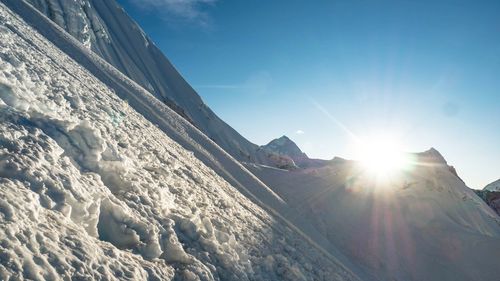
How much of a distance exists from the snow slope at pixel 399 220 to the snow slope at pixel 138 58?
16.4 metres

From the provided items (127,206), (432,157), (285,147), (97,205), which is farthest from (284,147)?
(97,205)

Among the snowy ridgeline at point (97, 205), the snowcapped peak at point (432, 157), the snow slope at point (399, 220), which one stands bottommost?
the snowy ridgeline at point (97, 205)

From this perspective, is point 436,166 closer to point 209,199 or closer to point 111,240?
point 209,199

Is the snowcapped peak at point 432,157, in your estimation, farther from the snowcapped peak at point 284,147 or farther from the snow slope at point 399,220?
the snowcapped peak at point 284,147

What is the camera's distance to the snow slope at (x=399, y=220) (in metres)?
29.4

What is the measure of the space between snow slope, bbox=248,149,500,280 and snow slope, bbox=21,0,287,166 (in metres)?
16.4

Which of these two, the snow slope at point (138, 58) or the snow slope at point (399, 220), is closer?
the snow slope at point (399, 220)

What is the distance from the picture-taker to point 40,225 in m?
5.67

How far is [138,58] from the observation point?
56.2 meters

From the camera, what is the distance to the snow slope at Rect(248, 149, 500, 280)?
1158 inches

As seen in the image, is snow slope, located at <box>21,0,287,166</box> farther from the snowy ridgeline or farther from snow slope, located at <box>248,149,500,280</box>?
the snowy ridgeline

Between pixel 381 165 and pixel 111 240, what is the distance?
41.2 meters

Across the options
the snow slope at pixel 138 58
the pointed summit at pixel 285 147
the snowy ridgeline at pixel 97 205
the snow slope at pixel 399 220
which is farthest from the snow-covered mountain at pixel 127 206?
the pointed summit at pixel 285 147

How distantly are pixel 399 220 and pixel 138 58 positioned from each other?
43.2m
